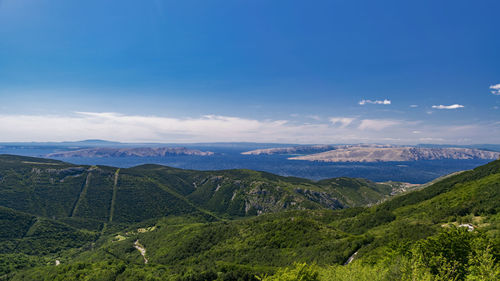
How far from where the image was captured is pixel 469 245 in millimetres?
40250

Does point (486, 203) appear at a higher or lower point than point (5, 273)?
higher

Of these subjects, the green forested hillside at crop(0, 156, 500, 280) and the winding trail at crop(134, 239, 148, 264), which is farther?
the winding trail at crop(134, 239, 148, 264)

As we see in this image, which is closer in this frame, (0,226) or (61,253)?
(61,253)

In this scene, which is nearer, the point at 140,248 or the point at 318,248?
the point at 318,248

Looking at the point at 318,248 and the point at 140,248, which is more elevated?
the point at 318,248

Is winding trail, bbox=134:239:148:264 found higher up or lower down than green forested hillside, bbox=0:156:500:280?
lower down

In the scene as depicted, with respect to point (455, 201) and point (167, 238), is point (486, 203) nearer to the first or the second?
point (455, 201)

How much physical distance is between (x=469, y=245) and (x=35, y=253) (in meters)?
260

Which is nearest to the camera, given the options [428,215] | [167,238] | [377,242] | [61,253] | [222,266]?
[377,242]

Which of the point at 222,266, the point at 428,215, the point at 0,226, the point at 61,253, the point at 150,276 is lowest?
the point at 61,253

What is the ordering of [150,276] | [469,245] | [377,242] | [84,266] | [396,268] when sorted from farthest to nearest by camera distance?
[84,266], [150,276], [377,242], [469,245], [396,268]

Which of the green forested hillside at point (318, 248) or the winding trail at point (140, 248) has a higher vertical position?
the green forested hillside at point (318, 248)

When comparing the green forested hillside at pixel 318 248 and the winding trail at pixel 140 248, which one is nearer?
the green forested hillside at pixel 318 248

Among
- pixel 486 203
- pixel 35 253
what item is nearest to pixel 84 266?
pixel 35 253
